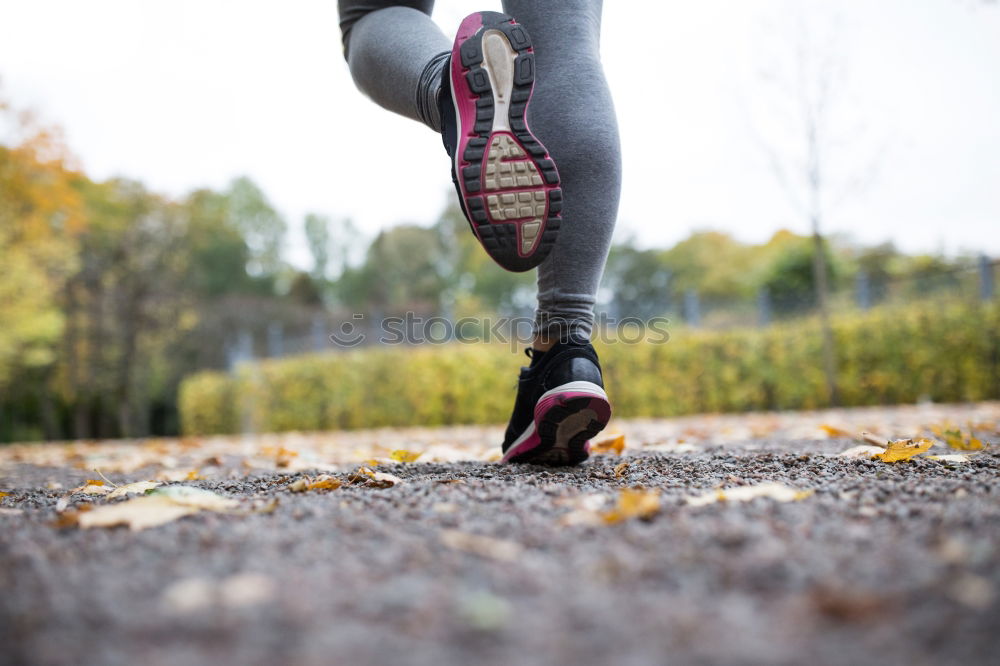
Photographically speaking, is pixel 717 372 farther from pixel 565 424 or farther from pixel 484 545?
pixel 484 545

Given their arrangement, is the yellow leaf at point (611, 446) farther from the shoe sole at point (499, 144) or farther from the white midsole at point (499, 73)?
the white midsole at point (499, 73)

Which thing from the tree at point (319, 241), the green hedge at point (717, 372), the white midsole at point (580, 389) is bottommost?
the green hedge at point (717, 372)

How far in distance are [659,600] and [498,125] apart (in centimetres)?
85

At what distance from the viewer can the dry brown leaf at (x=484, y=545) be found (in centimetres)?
76

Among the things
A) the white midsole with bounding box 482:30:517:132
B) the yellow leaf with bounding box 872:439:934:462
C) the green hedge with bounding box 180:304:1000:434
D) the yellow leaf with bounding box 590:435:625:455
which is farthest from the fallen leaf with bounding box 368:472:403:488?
the green hedge with bounding box 180:304:1000:434

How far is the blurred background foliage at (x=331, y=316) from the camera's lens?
316 inches

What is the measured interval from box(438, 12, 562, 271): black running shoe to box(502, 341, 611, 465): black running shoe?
0.27 m

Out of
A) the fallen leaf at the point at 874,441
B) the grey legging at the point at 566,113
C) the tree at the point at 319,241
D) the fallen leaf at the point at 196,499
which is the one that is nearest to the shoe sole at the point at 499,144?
the grey legging at the point at 566,113

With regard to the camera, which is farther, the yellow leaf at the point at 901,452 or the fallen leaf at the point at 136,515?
the yellow leaf at the point at 901,452

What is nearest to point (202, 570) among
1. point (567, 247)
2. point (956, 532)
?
point (956, 532)

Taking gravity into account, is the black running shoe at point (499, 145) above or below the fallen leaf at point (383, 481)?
above

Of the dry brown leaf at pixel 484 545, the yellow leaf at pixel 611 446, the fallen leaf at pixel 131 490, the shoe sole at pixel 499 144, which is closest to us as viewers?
the dry brown leaf at pixel 484 545

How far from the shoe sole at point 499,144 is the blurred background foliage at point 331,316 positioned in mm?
6933

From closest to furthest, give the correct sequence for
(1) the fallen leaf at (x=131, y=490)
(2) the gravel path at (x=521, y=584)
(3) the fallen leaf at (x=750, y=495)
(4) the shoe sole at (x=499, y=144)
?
1. (2) the gravel path at (x=521, y=584)
2. (3) the fallen leaf at (x=750, y=495)
3. (4) the shoe sole at (x=499, y=144)
4. (1) the fallen leaf at (x=131, y=490)
